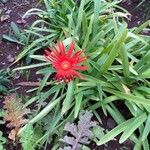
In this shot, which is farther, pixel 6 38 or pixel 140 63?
pixel 6 38

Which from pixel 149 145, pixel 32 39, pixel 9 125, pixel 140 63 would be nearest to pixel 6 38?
pixel 32 39

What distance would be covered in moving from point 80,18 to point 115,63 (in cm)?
40

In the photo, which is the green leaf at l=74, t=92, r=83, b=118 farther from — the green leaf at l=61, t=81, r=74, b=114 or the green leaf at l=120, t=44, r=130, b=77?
the green leaf at l=120, t=44, r=130, b=77

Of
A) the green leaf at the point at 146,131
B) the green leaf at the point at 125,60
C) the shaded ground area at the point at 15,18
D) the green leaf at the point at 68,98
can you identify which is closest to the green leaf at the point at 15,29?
the shaded ground area at the point at 15,18

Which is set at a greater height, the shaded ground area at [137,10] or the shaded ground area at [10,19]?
the shaded ground area at [10,19]

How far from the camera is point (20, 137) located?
9.60ft

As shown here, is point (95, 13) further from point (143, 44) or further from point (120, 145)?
point (120, 145)

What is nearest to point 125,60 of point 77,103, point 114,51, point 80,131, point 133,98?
point 114,51

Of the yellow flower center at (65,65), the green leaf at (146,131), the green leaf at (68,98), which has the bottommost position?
the green leaf at (146,131)

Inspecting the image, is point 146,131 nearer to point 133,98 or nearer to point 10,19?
point 133,98

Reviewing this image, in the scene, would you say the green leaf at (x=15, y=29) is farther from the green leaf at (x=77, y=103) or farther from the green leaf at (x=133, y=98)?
the green leaf at (x=133, y=98)

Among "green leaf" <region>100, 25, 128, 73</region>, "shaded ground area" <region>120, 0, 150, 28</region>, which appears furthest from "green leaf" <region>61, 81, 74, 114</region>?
"shaded ground area" <region>120, 0, 150, 28</region>

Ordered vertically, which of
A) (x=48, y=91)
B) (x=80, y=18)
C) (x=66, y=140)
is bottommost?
(x=66, y=140)

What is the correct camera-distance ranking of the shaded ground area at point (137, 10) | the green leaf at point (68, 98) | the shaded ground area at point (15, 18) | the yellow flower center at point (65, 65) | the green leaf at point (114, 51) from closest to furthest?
the yellow flower center at point (65, 65) < the green leaf at point (114, 51) < the green leaf at point (68, 98) < the shaded ground area at point (15, 18) < the shaded ground area at point (137, 10)
